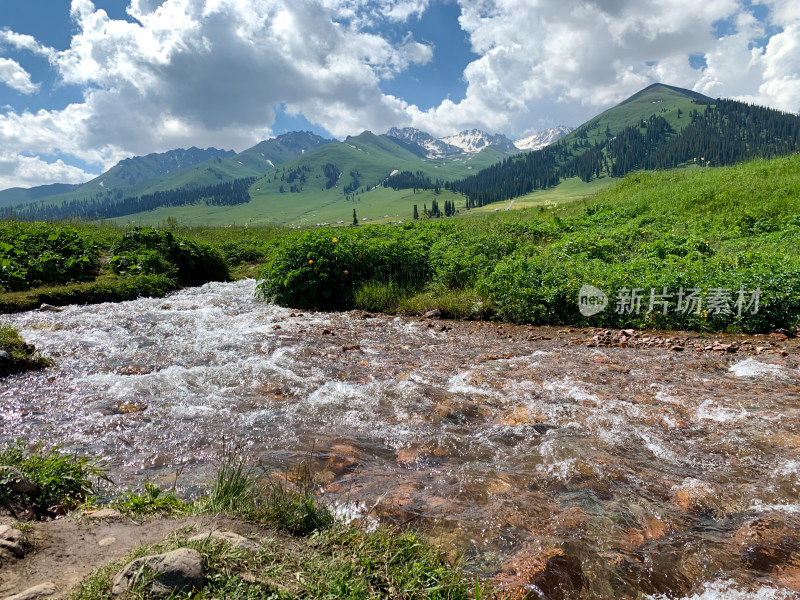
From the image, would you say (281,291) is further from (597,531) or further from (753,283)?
(753,283)

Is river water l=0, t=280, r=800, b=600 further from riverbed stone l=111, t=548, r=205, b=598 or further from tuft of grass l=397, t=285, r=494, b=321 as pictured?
tuft of grass l=397, t=285, r=494, b=321

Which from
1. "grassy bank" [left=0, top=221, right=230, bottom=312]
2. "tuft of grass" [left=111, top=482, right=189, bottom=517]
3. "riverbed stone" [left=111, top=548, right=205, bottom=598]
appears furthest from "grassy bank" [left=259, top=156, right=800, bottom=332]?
"riverbed stone" [left=111, top=548, right=205, bottom=598]

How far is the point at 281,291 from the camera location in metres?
14.0

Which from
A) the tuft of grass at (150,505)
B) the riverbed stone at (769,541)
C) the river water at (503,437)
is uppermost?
the tuft of grass at (150,505)

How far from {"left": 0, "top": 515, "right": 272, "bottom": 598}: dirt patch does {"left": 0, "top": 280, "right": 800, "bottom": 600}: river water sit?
123 cm

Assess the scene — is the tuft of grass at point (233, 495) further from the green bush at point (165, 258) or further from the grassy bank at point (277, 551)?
the green bush at point (165, 258)

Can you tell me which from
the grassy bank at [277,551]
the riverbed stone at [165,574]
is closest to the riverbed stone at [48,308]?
the grassy bank at [277,551]

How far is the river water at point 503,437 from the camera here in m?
3.27

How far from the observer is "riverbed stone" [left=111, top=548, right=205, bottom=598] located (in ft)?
6.64

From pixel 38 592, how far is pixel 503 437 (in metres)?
4.37

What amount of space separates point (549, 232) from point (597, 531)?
17.6 meters

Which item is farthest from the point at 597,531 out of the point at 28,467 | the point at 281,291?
the point at 281,291

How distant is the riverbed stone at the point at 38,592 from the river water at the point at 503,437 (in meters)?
2.02

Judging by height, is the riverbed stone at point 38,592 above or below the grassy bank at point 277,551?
above
